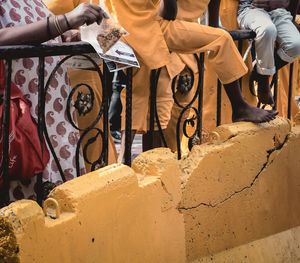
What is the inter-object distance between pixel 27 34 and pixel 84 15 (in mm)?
299

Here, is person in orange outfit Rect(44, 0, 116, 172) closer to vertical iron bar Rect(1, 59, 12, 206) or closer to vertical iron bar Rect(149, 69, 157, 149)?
vertical iron bar Rect(149, 69, 157, 149)

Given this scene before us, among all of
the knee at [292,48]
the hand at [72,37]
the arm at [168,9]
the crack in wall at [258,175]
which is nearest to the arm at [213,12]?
the arm at [168,9]

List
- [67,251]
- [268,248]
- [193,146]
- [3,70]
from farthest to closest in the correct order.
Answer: [268,248] → [193,146] → [3,70] → [67,251]

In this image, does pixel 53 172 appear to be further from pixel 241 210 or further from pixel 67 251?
pixel 241 210

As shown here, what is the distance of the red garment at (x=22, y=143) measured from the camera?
10.9ft

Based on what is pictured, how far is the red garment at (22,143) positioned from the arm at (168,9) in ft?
3.90

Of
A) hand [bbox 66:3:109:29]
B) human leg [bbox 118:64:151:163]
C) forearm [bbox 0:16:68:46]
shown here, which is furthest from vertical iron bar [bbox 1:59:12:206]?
human leg [bbox 118:64:151:163]

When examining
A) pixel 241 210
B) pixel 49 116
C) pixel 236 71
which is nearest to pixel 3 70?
pixel 49 116

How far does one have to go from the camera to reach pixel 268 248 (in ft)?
15.5

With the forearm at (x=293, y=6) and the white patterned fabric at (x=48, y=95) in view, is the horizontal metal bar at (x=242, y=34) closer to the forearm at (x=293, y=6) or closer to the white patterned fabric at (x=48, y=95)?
the forearm at (x=293, y=6)

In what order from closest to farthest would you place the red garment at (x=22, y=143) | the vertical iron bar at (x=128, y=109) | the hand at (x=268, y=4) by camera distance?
the red garment at (x=22, y=143), the vertical iron bar at (x=128, y=109), the hand at (x=268, y=4)

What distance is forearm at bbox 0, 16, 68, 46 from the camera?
3361 millimetres

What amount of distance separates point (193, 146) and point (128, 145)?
525 millimetres

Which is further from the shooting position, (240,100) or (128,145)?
(240,100)
